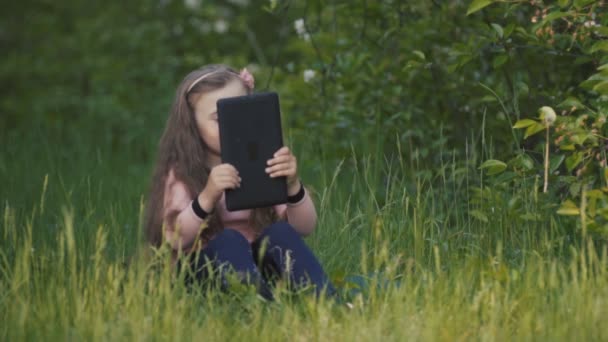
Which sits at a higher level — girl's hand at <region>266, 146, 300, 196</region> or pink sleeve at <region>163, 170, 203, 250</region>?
girl's hand at <region>266, 146, 300, 196</region>

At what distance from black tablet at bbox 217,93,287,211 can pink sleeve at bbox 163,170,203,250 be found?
139mm

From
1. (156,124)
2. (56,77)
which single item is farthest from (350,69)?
(56,77)

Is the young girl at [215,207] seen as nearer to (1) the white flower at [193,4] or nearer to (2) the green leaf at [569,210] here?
(2) the green leaf at [569,210]

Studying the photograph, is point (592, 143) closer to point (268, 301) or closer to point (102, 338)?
point (268, 301)

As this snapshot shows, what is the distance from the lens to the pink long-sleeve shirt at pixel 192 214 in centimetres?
330

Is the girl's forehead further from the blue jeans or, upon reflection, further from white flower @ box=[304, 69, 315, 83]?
white flower @ box=[304, 69, 315, 83]

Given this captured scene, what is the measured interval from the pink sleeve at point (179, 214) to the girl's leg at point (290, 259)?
9.5 inches

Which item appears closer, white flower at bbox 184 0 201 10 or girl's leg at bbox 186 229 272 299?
girl's leg at bbox 186 229 272 299

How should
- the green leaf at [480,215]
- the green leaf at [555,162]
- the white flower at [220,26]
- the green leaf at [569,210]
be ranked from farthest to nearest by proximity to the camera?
1. the white flower at [220,26]
2. the green leaf at [480,215]
3. the green leaf at [555,162]
4. the green leaf at [569,210]

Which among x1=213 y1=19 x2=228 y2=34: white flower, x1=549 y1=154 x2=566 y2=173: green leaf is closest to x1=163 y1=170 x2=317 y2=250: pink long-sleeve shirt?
x1=549 y1=154 x2=566 y2=173: green leaf

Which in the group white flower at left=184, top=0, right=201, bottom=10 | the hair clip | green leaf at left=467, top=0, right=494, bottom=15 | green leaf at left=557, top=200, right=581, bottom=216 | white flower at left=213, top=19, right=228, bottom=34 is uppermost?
white flower at left=184, top=0, right=201, bottom=10

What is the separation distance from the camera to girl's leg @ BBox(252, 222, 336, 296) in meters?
3.19

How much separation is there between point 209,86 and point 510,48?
1199mm

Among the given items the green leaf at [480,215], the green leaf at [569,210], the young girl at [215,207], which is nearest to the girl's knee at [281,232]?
the young girl at [215,207]
